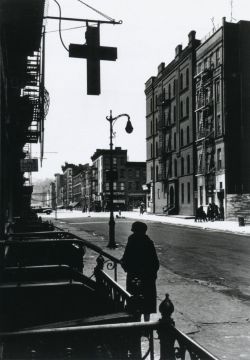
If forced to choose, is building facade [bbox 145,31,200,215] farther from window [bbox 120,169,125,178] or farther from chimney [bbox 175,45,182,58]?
window [bbox 120,169,125,178]

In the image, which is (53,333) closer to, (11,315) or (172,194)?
(11,315)

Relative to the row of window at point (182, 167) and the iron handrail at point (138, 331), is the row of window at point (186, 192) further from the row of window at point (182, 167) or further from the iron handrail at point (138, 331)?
the iron handrail at point (138, 331)

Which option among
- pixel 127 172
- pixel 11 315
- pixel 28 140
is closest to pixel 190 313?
pixel 11 315

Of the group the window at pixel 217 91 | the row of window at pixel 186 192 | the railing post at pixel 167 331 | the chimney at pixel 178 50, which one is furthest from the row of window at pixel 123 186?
the railing post at pixel 167 331

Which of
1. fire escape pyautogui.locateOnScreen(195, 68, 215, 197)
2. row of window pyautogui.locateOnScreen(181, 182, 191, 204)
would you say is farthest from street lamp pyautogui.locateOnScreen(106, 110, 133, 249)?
row of window pyautogui.locateOnScreen(181, 182, 191, 204)

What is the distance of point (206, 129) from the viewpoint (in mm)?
50500

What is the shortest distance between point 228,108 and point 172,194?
19.8 meters

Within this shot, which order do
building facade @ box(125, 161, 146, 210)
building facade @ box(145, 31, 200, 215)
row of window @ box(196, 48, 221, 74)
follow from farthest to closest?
building facade @ box(125, 161, 146, 210) → building facade @ box(145, 31, 200, 215) → row of window @ box(196, 48, 221, 74)

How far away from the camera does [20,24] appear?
884cm

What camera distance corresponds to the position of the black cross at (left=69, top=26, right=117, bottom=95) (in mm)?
7160

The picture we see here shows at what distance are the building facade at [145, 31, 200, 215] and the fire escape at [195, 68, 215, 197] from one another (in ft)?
8.61

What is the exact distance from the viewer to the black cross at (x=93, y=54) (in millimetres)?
7160

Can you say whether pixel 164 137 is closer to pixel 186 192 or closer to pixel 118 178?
pixel 186 192

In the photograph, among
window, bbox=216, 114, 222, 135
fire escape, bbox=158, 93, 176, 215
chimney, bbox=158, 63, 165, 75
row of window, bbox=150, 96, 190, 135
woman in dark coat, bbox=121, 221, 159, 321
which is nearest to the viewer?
woman in dark coat, bbox=121, 221, 159, 321
